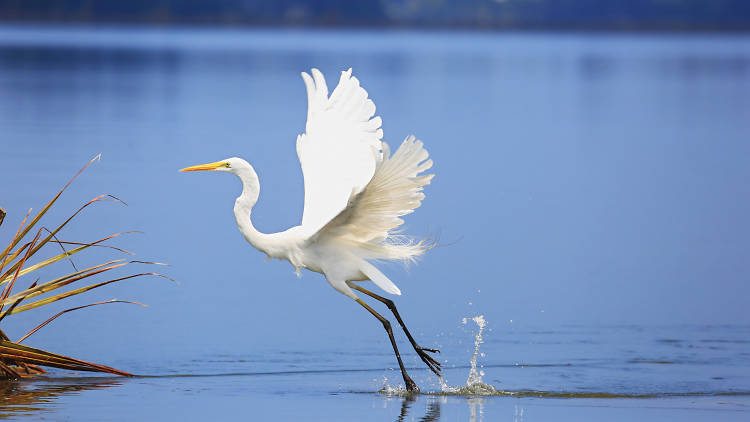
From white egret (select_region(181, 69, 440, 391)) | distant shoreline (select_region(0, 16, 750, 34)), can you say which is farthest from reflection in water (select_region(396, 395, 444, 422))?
distant shoreline (select_region(0, 16, 750, 34))

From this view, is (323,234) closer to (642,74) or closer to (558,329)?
(558,329)

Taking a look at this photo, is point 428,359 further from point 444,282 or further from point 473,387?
point 444,282

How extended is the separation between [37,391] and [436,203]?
25.9 ft

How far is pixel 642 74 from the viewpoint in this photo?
161ft

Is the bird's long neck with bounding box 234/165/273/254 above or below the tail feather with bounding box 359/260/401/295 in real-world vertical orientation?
above

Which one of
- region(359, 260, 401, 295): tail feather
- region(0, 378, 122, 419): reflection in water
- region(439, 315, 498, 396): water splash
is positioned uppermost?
region(359, 260, 401, 295): tail feather

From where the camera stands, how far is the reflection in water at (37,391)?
7562 millimetres

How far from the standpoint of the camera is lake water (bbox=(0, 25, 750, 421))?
8.23 meters

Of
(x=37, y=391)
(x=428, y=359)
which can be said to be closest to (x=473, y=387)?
(x=428, y=359)

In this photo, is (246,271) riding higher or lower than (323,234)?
higher

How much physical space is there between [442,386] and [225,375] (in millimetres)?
1461

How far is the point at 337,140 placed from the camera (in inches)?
355

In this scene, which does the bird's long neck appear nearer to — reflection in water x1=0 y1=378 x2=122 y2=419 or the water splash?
reflection in water x1=0 y1=378 x2=122 y2=419

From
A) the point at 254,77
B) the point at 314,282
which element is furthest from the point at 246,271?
the point at 254,77
